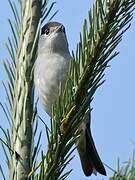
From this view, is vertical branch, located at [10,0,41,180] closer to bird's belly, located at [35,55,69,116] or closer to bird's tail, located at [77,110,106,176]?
bird's tail, located at [77,110,106,176]

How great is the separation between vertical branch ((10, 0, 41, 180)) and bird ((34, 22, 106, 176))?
1292 millimetres

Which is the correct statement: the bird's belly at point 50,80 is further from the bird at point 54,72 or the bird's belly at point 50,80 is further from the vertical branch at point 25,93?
the vertical branch at point 25,93

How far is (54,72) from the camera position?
272cm

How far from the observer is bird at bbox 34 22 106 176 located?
2.66 m

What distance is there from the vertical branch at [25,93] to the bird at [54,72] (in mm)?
1292

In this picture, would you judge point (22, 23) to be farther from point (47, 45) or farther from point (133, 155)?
point (47, 45)

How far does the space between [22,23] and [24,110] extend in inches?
9.7

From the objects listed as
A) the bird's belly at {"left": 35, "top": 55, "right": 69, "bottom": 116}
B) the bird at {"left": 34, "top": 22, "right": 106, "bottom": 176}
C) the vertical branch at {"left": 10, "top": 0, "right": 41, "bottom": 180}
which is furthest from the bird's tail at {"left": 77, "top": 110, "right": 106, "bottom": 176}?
the vertical branch at {"left": 10, "top": 0, "right": 41, "bottom": 180}

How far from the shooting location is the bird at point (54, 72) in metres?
2.66

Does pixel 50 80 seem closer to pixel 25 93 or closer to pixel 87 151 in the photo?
pixel 87 151

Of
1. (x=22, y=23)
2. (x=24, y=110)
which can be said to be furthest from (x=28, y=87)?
(x=22, y=23)

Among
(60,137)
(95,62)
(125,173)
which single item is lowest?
(125,173)

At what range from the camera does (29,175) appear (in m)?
1.02

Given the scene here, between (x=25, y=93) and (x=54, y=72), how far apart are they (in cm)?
157
